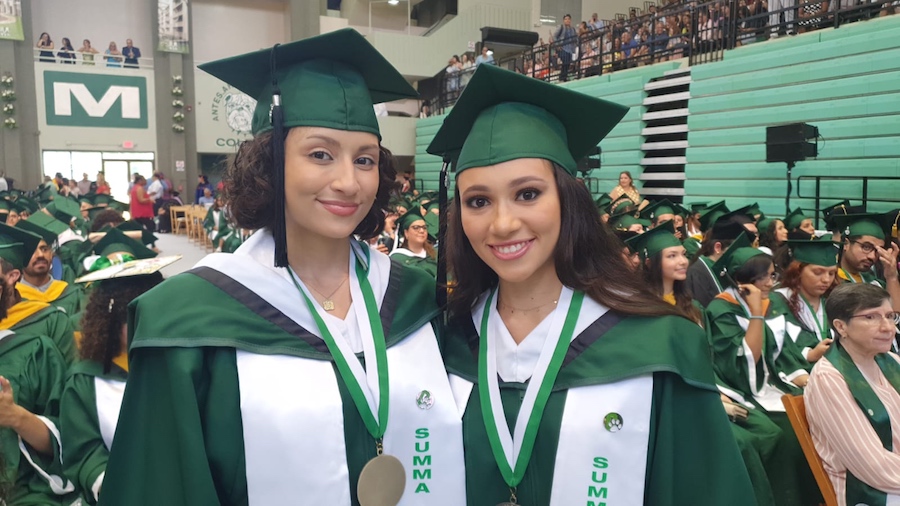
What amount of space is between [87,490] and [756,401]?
11.5ft

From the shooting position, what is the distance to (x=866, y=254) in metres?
5.14

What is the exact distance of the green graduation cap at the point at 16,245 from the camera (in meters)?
3.62

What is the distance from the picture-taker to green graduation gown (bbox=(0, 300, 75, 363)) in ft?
10.8

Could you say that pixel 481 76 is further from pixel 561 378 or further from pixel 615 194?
pixel 615 194

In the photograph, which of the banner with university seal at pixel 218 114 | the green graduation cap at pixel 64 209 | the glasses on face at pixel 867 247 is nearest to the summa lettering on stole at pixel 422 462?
the glasses on face at pixel 867 247

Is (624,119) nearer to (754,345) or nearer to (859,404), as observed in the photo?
(754,345)

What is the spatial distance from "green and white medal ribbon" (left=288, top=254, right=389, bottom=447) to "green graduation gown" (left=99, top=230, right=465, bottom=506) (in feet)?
0.08

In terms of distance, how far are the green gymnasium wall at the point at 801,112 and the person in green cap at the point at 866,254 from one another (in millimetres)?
4176

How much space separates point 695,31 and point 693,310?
959 centimetres

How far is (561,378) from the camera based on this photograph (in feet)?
5.22

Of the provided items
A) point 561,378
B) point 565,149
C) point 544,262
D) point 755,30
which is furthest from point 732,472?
point 755,30

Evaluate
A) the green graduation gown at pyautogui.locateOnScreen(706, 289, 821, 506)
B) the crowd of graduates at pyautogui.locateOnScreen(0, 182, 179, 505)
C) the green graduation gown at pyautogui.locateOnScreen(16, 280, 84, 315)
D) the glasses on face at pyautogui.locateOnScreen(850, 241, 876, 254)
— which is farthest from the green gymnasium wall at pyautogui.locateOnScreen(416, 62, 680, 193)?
the crowd of graduates at pyautogui.locateOnScreen(0, 182, 179, 505)

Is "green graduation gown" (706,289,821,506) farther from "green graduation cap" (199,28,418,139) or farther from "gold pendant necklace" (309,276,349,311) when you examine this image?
"green graduation cap" (199,28,418,139)

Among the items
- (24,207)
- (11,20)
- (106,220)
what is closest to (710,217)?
(106,220)
